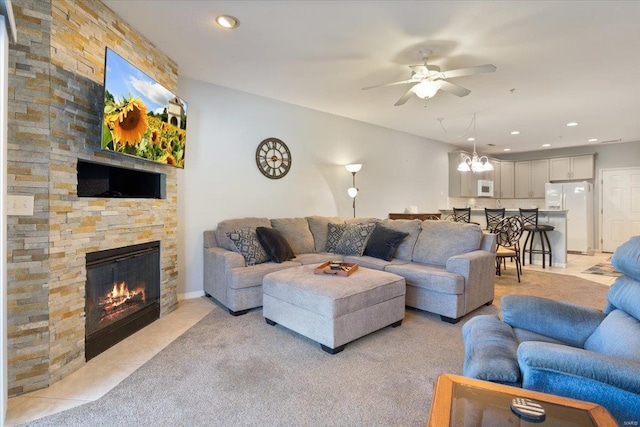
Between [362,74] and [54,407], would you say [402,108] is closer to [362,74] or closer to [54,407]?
[362,74]

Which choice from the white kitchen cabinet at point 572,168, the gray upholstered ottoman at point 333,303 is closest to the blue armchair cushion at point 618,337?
the gray upholstered ottoman at point 333,303

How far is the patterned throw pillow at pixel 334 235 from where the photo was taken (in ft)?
14.3

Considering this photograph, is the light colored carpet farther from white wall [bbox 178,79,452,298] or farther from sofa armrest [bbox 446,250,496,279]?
white wall [bbox 178,79,452,298]

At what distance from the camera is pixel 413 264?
11.9ft

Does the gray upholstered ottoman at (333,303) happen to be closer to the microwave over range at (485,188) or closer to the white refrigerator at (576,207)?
the microwave over range at (485,188)

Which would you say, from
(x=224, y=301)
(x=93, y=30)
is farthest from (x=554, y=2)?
(x=224, y=301)

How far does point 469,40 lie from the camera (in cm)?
284

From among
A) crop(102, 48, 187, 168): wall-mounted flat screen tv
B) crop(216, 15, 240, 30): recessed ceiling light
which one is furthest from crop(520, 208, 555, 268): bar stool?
crop(102, 48, 187, 168): wall-mounted flat screen tv

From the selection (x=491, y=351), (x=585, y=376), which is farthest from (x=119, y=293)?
(x=585, y=376)

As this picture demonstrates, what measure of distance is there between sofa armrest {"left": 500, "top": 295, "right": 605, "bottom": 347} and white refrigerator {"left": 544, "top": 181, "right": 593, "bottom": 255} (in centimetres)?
680

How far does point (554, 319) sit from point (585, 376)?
70cm

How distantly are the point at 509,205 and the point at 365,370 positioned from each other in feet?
28.8

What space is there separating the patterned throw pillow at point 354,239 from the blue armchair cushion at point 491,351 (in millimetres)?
2308

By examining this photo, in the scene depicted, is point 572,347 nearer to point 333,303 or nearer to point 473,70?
point 333,303
